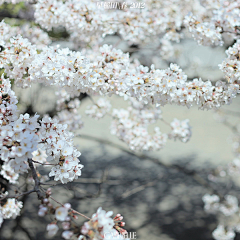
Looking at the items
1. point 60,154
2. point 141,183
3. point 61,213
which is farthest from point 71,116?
point 141,183

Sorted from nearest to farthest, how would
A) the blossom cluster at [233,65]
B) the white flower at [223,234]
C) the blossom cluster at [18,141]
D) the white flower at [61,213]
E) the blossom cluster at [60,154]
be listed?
the white flower at [61,213]
the blossom cluster at [18,141]
the blossom cluster at [60,154]
the blossom cluster at [233,65]
the white flower at [223,234]

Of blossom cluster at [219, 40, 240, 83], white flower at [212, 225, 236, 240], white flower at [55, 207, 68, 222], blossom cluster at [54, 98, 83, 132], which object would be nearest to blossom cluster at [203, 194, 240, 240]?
white flower at [212, 225, 236, 240]

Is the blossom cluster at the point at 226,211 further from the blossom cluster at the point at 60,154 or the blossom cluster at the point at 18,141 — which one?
the blossom cluster at the point at 18,141

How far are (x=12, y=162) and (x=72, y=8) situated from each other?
6.09 ft

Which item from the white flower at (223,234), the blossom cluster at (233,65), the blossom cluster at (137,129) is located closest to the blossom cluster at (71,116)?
the blossom cluster at (137,129)

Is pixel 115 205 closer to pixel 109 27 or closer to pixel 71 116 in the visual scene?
pixel 71 116

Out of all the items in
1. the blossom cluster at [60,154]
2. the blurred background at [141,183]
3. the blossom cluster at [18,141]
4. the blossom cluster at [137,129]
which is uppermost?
the blossom cluster at [18,141]

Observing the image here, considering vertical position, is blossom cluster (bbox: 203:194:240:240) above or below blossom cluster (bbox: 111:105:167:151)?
below

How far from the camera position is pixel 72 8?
2.58 metres

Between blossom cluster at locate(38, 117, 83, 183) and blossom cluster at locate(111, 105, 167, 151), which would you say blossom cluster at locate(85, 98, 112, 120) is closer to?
blossom cluster at locate(111, 105, 167, 151)

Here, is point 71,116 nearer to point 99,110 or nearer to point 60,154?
point 99,110

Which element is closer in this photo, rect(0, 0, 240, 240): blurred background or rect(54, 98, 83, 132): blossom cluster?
rect(54, 98, 83, 132): blossom cluster

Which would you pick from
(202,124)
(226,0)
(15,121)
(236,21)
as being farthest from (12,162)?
(202,124)

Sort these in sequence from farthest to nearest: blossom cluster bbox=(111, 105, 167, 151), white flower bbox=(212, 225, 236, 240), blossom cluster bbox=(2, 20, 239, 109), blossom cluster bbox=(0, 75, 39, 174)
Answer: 1. white flower bbox=(212, 225, 236, 240)
2. blossom cluster bbox=(111, 105, 167, 151)
3. blossom cluster bbox=(2, 20, 239, 109)
4. blossom cluster bbox=(0, 75, 39, 174)
